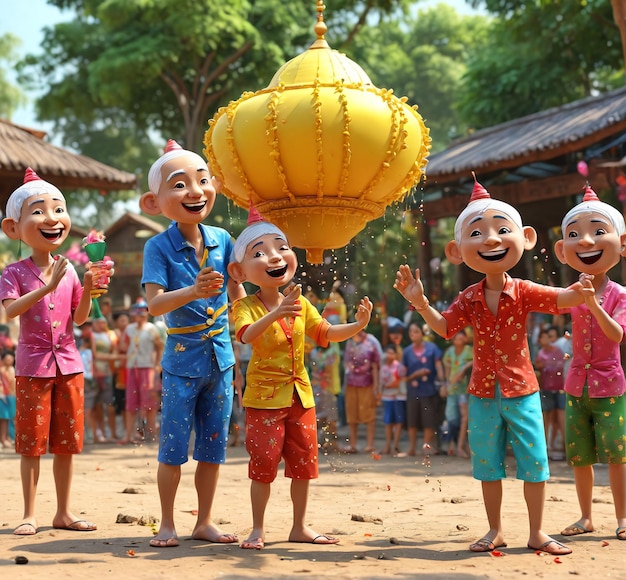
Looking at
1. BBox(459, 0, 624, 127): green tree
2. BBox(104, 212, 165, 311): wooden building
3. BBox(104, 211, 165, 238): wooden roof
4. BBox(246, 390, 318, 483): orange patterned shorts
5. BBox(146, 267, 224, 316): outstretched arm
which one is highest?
BBox(459, 0, 624, 127): green tree

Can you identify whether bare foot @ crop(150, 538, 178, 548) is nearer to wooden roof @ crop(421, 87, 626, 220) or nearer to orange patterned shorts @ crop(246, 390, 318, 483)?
orange patterned shorts @ crop(246, 390, 318, 483)

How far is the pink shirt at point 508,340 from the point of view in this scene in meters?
4.47

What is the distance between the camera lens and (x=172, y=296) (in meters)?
4.36

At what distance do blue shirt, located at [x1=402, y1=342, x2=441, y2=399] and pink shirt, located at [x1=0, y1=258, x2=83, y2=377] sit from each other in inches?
215

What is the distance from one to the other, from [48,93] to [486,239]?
18950 millimetres

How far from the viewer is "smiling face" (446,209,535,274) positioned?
177 inches

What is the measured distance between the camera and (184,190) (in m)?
4.62

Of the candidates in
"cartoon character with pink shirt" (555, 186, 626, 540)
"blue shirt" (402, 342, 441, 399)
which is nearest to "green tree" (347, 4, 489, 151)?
"blue shirt" (402, 342, 441, 399)

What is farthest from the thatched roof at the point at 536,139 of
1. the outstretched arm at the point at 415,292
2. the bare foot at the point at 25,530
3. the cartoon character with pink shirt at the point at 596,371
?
the bare foot at the point at 25,530

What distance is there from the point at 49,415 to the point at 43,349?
353 mm

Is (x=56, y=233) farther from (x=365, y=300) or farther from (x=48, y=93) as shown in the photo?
(x=48, y=93)

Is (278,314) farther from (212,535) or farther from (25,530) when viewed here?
(25,530)

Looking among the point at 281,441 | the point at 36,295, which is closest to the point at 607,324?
the point at 281,441

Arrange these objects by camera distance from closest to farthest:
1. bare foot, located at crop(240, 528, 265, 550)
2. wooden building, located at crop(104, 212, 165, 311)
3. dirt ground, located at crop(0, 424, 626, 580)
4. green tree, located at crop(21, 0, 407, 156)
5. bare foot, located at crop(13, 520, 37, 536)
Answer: dirt ground, located at crop(0, 424, 626, 580), bare foot, located at crop(240, 528, 265, 550), bare foot, located at crop(13, 520, 37, 536), green tree, located at crop(21, 0, 407, 156), wooden building, located at crop(104, 212, 165, 311)
